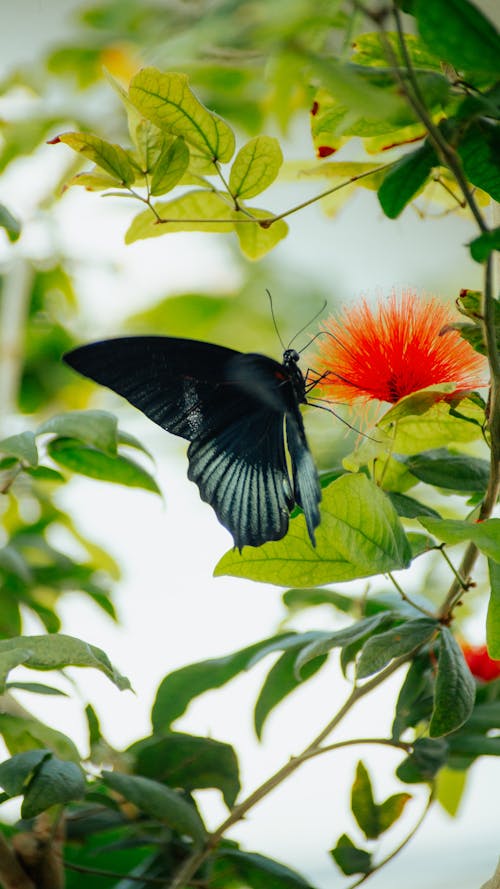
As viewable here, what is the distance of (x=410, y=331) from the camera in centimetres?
44

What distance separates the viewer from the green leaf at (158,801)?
496mm

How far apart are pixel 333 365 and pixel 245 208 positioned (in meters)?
0.11

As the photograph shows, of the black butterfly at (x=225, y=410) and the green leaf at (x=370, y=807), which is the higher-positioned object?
the black butterfly at (x=225, y=410)

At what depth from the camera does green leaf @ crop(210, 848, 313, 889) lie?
21.1 inches

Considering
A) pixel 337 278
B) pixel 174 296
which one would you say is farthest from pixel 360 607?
pixel 337 278

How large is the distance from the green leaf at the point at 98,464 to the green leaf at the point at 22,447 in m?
0.08

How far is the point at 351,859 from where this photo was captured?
1.71 feet

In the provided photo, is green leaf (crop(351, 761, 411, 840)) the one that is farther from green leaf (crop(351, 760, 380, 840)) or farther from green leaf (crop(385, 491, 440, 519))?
green leaf (crop(385, 491, 440, 519))

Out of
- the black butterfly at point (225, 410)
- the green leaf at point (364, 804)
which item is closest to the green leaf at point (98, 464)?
the black butterfly at point (225, 410)

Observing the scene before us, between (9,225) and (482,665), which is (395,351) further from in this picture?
(482,665)

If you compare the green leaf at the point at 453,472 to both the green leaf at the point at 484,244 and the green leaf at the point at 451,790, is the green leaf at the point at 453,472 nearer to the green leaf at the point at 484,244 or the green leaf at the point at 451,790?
the green leaf at the point at 484,244

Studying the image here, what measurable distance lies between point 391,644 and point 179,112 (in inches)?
10.7

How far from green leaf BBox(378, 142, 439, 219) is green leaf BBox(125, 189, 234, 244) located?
12 cm

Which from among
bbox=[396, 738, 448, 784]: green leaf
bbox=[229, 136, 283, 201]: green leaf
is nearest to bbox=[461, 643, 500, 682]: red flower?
bbox=[396, 738, 448, 784]: green leaf
